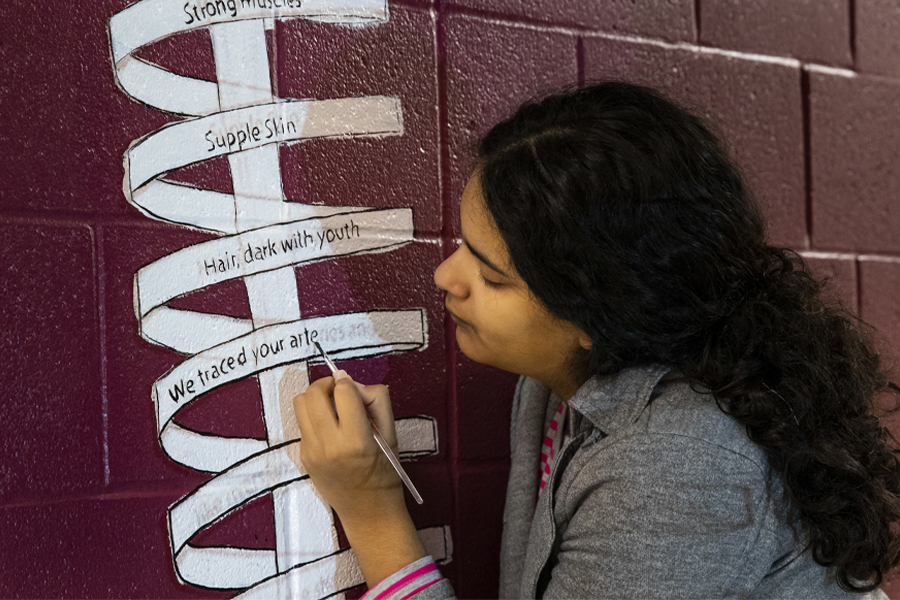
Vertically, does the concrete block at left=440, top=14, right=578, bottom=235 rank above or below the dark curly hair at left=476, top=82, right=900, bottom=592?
above

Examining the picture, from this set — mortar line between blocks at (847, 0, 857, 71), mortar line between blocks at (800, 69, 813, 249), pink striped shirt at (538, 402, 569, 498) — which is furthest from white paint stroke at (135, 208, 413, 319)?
mortar line between blocks at (847, 0, 857, 71)

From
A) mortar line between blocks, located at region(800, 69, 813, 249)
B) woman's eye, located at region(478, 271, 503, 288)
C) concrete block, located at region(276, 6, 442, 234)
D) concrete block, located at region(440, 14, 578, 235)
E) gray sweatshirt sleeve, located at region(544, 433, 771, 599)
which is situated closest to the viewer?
gray sweatshirt sleeve, located at region(544, 433, 771, 599)

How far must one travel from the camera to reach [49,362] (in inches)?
33.5

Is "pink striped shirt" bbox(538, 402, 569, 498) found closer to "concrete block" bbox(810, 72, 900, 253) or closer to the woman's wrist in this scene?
the woman's wrist

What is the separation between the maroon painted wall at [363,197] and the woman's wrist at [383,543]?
148 millimetres

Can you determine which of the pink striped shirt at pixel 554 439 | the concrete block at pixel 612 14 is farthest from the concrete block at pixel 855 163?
the pink striped shirt at pixel 554 439

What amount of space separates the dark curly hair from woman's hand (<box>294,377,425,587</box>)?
264mm

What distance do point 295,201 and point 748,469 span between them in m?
0.68

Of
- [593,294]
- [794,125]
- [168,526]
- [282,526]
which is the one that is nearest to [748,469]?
[593,294]

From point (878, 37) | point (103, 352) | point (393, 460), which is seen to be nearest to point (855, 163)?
point (878, 37)

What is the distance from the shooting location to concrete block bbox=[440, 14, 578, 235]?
1.10 meters

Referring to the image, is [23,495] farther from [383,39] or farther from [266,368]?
[383,39]

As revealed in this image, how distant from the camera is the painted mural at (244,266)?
91cm

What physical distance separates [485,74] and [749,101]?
0.54 m
